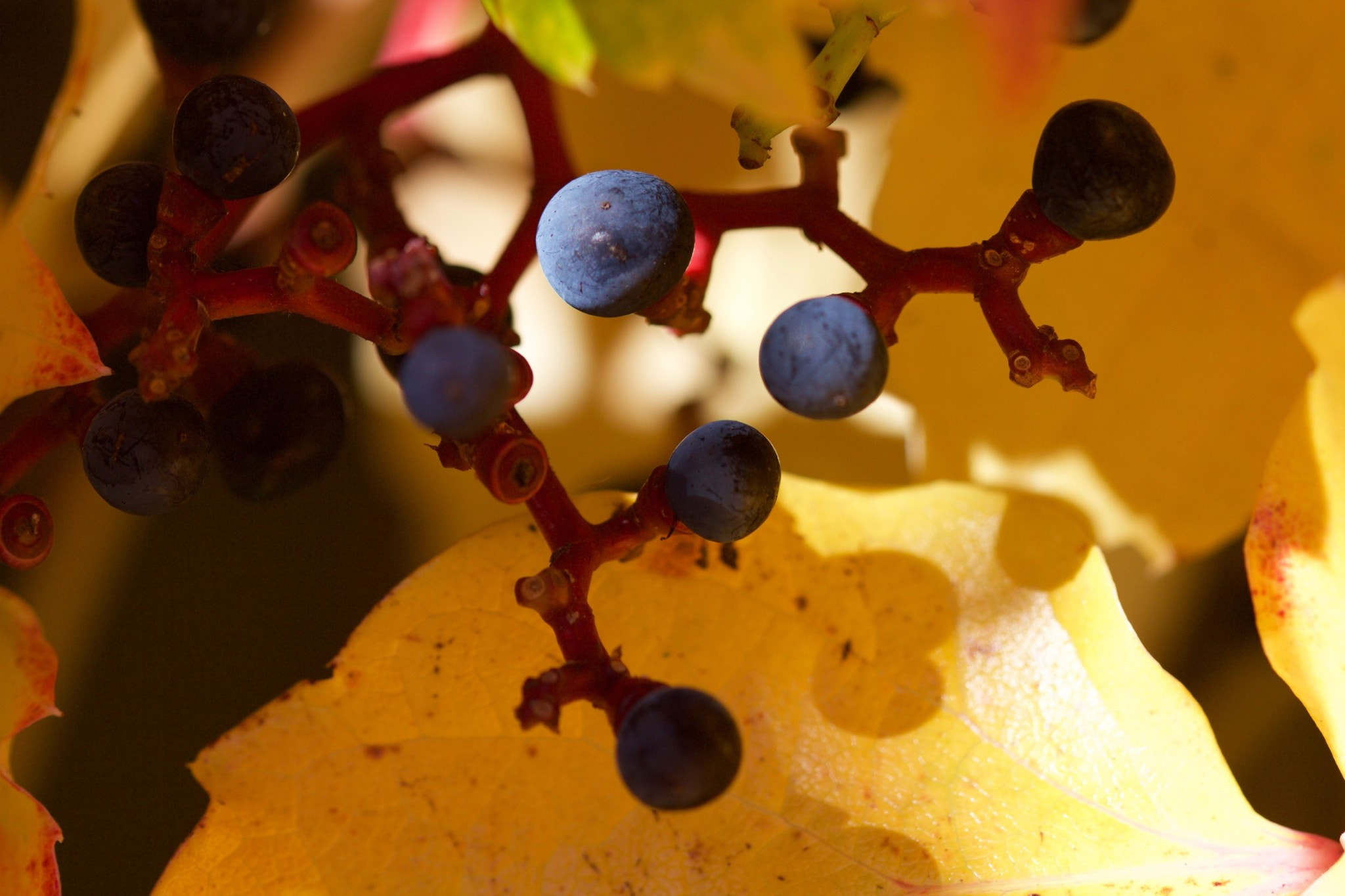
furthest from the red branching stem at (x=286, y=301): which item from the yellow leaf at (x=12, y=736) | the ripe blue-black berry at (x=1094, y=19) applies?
the ripe blue-black berry at (x=1094, y=19)

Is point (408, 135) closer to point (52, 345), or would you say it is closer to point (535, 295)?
point (535, 295)

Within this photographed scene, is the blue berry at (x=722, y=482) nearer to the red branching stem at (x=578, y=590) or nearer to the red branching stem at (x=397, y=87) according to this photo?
the red branching stem at (x=578, y=590)

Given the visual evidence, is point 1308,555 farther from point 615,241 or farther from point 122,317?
point 122,317

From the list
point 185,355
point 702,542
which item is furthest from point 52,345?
point 702,542

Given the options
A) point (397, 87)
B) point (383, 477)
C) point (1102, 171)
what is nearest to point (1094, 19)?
point (1102, 171)

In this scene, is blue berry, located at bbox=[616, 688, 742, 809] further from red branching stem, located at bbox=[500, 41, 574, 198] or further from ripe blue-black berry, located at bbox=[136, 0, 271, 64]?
ripe blue-black berry, located at bbox=[136, 0, 271, 64]

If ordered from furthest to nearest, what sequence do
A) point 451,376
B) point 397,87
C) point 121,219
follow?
point 397,87 → point 121,219 → point 451,376
